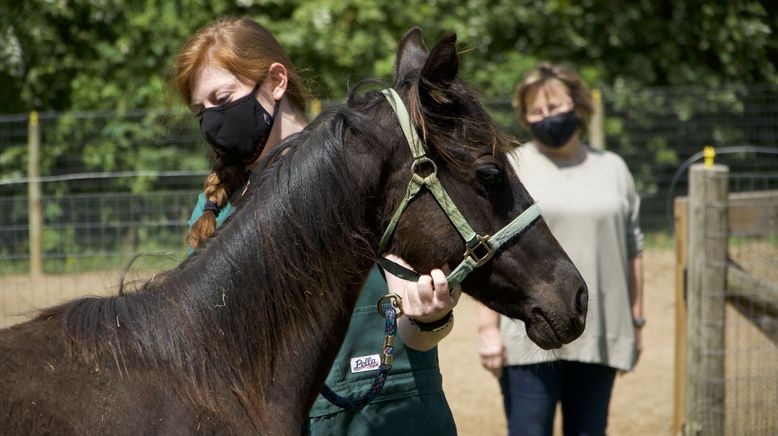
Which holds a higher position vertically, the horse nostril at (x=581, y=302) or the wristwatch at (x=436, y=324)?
the horse nostril at (x=581, y=302)

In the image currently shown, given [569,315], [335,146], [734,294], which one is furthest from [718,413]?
[335,146]

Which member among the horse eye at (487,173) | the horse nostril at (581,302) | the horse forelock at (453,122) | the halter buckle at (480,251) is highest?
the horse forelock at (453,122)

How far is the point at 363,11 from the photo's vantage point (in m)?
12.0

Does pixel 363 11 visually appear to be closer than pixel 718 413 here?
No

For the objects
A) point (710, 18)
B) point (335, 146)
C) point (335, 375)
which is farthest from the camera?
point (710, 18)

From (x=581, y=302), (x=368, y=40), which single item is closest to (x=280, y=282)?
(x=581, y=302)

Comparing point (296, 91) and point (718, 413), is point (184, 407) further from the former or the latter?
point (718, 413)

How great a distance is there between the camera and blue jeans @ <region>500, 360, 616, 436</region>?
4215mm

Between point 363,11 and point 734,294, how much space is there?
299 inches

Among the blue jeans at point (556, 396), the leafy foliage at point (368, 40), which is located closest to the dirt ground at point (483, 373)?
the blue jeans at point (556, 396)

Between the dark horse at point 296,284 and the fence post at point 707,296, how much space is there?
325cm

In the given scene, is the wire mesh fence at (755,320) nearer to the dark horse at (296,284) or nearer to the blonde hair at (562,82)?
the blonde hair at (562,82)

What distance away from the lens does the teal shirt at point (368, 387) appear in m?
2.68

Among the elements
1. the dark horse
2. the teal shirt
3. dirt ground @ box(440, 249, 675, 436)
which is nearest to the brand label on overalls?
the teal shirt
